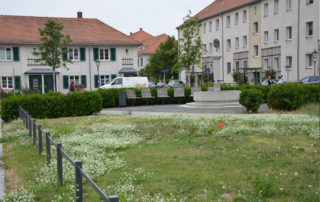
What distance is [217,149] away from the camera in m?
8.97

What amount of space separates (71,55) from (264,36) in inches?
944

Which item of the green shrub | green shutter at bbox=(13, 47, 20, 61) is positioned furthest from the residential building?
the green shrub

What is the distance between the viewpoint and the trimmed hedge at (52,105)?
16.6 m

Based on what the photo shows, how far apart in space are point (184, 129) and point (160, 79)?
6299cm

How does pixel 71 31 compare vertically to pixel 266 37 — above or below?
above

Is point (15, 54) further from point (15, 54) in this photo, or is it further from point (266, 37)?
point (266, 37)

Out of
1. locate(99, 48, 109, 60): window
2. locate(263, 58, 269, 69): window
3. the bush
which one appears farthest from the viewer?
locate(263, 58, 269, 69): window

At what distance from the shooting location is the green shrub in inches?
671

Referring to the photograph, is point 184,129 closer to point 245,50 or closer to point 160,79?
point 245,50

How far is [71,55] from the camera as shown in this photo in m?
45.6

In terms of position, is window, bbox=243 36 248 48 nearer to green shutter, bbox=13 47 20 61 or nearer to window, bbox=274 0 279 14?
window, bbox=274 0 279 14

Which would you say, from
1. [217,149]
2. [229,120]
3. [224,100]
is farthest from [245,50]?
[217,149]

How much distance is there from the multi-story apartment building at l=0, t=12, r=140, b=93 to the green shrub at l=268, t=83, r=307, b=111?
2734 centimetres

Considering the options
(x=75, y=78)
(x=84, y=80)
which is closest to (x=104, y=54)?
(x=84, y=80)
